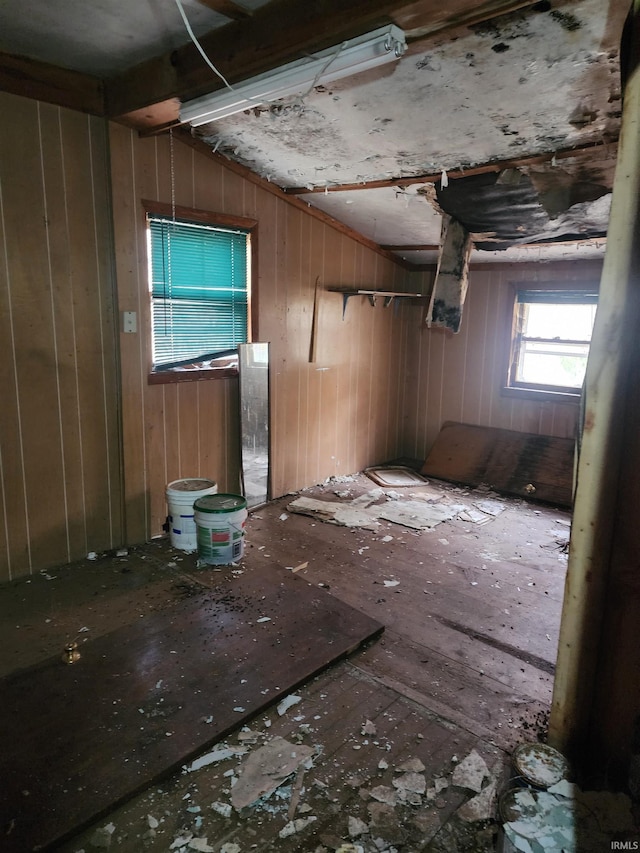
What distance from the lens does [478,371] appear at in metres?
5.86

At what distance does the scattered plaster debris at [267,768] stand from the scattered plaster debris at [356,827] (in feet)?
0.89

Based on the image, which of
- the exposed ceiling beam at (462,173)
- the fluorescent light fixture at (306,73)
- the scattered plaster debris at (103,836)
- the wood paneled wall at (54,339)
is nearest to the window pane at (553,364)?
the exposed ceiling beam at (462,173)

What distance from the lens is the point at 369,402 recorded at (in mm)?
5879

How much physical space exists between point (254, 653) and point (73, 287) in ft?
7.62

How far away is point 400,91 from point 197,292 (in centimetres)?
193

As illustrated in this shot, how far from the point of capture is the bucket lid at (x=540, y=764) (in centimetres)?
172

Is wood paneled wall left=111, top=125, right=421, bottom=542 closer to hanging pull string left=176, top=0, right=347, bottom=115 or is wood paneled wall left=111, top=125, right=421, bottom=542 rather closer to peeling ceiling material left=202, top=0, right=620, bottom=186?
peeling ceiling material left=202, top=0, right=620, bottom=186

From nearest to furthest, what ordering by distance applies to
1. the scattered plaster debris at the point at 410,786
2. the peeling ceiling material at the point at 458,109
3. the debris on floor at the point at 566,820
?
the debris on floor at the point at 566,820, the scattered plaster debris at the point at 410,786, the peeling ceiling material at the point at 458,109

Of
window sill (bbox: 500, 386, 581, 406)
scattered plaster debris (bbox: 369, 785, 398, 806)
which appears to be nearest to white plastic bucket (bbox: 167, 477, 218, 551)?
scattered plaster debris (bbox: 369, 785, 398, 806)

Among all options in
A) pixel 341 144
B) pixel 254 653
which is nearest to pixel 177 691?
pixel 254 653

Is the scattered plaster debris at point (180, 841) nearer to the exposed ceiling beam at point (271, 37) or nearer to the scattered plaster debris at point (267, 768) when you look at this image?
the scattered plaster debris at point (267, 768)

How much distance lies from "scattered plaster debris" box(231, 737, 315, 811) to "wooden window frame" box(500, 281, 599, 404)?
13.9 feet

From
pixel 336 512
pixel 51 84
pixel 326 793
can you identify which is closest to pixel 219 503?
pixel 336 512

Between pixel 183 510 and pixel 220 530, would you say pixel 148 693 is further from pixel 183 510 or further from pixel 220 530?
pixel 183 510
